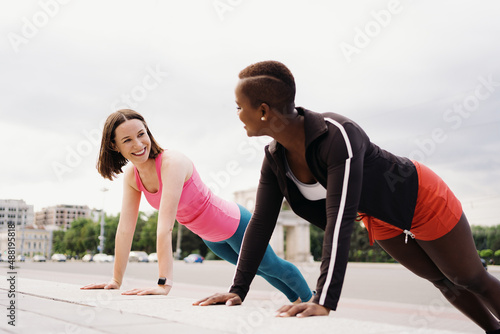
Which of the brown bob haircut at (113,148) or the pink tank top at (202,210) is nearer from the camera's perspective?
the brown bob haircut at (113,148)

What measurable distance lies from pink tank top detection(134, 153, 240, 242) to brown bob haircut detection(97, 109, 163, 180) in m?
0.21

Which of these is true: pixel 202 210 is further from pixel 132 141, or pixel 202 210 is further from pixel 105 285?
pixel 105 285

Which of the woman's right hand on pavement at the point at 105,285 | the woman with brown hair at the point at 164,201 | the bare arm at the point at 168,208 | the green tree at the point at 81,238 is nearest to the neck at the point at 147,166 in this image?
the woman with brown hair at the point at 164,201

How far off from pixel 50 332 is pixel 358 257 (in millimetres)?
58118

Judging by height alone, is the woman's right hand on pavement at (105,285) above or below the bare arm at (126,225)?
below

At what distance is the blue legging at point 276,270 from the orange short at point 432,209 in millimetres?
1171

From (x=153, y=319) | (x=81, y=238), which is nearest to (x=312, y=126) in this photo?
(x=153, y=319)

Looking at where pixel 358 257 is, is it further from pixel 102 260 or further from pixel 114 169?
pixel 114 169

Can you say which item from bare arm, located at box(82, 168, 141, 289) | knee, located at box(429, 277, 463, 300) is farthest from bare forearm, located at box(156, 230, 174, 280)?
A: knee, located at box(429, 277, 463, 300)

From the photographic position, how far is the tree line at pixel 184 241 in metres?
54.0

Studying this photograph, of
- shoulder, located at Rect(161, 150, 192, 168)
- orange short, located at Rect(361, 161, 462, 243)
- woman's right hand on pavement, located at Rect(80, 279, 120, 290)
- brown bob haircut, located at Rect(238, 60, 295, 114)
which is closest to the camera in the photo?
brown bob haircut, located at Rect(238, 60, 295, 114)

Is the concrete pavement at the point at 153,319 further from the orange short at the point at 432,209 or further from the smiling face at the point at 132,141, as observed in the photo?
the smiling face at the point at 132,141

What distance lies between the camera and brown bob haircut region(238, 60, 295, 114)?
2.43 metres

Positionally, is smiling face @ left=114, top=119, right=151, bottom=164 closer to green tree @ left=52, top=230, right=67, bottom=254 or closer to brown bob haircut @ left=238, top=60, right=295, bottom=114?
brown bob haircut @ left=238, top=60, right=295, bottom=114
